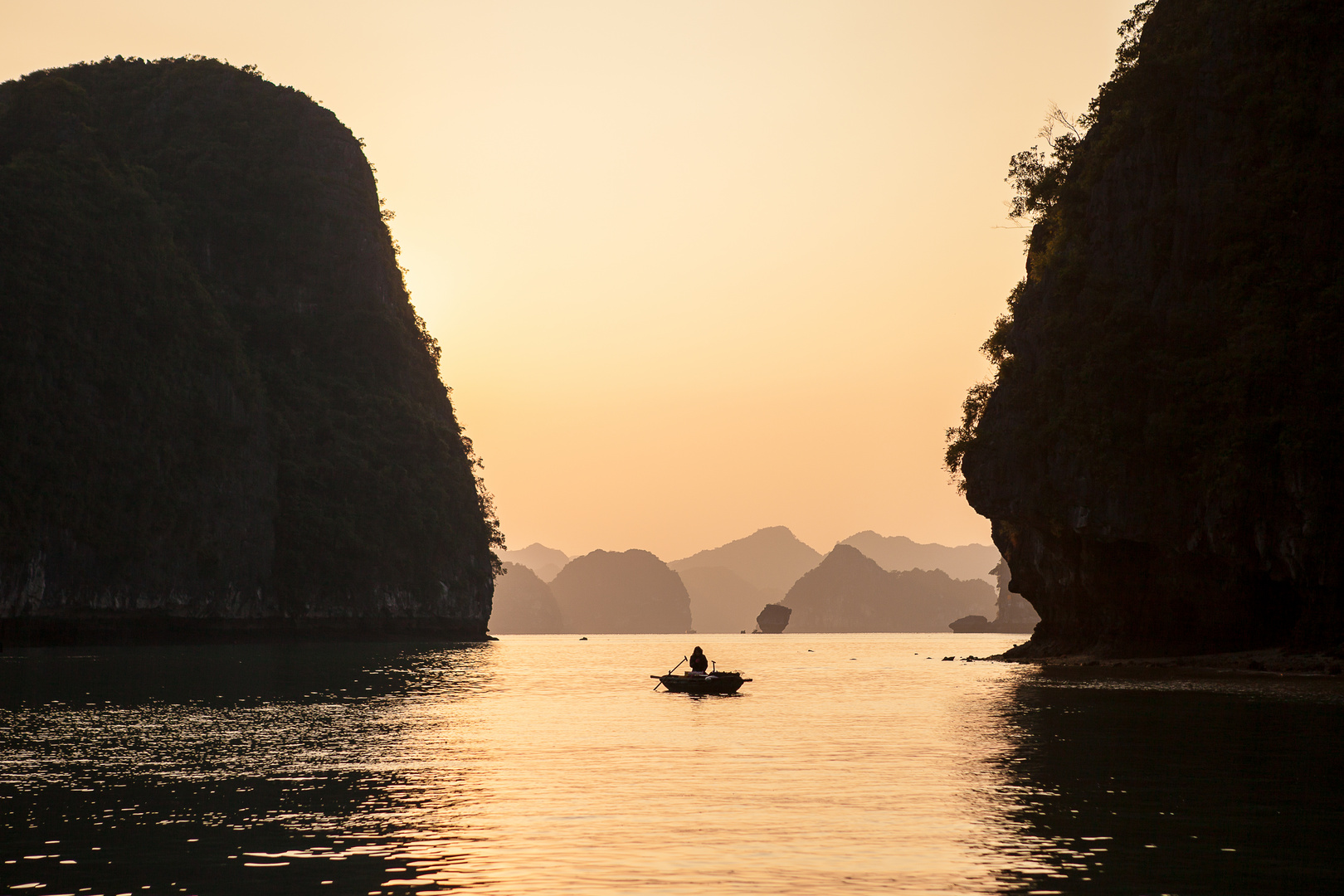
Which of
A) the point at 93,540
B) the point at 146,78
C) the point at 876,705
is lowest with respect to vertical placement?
the point at 876,705

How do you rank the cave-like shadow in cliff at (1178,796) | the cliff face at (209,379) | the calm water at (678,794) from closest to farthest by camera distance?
the cave-like shadow in cliff at (1178,796) → the calm water at (678,794) → the cliff face at (209,379)

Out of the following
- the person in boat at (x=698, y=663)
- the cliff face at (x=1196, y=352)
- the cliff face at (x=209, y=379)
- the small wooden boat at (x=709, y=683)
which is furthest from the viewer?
the cliff face at (x=209, y=379)

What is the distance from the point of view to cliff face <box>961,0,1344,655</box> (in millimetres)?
55906

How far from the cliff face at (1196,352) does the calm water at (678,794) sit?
13325 millimetres

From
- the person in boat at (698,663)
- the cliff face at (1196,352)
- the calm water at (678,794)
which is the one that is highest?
the cliff face at (1196,352)

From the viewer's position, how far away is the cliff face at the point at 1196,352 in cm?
5591

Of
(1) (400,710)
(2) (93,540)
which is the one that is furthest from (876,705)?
(2) (93,540)

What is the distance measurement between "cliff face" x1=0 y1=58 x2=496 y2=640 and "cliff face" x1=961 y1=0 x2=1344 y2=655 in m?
79.6

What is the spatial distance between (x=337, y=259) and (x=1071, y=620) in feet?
366

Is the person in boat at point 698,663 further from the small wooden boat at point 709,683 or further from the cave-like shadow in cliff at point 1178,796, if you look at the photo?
the cave-like shadow in cliff at point 1178,796

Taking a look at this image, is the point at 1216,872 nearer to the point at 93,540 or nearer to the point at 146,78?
the point at 93,540

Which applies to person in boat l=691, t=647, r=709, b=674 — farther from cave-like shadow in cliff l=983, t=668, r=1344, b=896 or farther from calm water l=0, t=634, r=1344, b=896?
cave-like shadow in cliff l=983, t=668, r=1344, b=896

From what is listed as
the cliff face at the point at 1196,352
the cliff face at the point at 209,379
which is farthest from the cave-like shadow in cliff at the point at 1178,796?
the cliff face at the point at 209,379

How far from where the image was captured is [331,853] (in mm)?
17016
